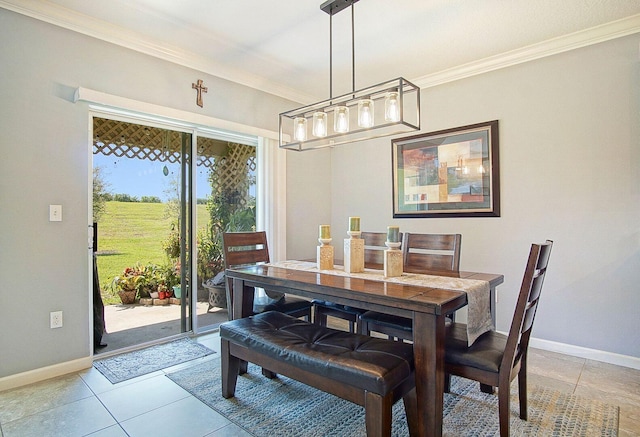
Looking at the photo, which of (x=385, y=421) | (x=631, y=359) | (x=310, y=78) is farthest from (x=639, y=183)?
(x=310, y=78)

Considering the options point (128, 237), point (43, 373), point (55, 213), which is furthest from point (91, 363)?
point (55, 213)

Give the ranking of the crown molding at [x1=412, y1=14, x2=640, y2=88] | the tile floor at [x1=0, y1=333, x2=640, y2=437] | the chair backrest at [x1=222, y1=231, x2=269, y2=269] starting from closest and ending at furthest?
the tile floor at [x1=0, y1=333, x2=640, y2=437], the crown molding at [x1=412, y1=14, x2=640, y2=88], the chair backrest at [x1=222, y1=231, x2=269, y2=269]

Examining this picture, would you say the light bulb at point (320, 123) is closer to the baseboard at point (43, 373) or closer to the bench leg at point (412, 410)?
the bench leg at point (412, 410)

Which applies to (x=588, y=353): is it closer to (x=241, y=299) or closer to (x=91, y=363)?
(x=241, y=299)

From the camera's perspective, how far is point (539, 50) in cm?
294

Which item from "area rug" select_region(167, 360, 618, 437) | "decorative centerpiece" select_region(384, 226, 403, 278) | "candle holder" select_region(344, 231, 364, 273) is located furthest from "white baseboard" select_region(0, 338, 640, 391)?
"candle holder" select_region(344, 231, 364, 273)

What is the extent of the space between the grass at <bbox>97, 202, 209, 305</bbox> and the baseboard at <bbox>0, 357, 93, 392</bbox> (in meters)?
0.52

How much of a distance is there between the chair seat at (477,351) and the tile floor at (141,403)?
0.78 metres

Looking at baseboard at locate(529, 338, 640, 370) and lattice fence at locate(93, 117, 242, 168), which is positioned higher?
lattice fence at locate(93, 117, 242, 168)

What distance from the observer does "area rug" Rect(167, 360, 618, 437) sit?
1.82 m

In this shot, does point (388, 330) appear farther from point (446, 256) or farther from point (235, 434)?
point (235, 434)

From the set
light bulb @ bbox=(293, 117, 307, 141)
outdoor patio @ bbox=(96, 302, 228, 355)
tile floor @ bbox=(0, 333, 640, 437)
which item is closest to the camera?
tile floor @ bbox=(0, 333, 640, 437)

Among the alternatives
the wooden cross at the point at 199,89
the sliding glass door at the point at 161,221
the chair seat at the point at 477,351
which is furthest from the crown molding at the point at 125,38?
the chair seat at the point at 477,351

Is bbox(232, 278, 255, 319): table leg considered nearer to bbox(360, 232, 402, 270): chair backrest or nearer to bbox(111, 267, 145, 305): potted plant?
bbox(360, 232, 402, 270): chair backrest
